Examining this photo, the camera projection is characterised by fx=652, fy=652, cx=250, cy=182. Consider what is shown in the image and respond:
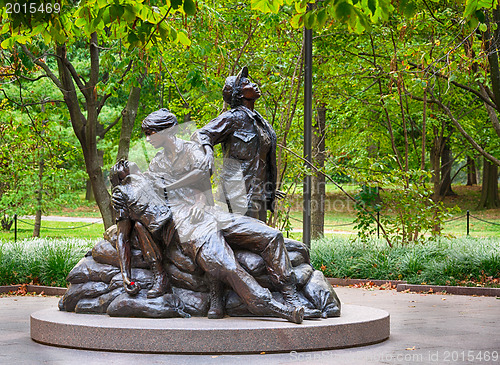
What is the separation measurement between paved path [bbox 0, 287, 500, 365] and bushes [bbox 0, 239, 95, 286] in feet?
7.77

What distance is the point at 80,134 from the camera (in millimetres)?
13664

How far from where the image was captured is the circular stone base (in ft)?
18.8

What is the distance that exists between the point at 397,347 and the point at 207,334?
72.0 inches

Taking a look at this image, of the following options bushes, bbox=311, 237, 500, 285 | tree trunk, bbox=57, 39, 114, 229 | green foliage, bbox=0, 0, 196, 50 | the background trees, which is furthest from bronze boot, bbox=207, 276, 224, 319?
tree trunk, bbox=57, 39, 114, 229

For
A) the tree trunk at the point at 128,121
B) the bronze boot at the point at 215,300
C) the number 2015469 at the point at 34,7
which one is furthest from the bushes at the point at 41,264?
the number 2015469 at the point at 34,7

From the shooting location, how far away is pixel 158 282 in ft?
22.0

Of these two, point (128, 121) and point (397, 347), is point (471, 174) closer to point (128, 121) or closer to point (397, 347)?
point (128, 121)

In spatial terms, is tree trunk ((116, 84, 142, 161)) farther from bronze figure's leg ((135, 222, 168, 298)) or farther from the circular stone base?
the circular stone base

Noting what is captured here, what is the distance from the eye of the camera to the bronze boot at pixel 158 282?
6.62 meters

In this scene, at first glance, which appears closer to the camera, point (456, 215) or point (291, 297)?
point (291, 297)

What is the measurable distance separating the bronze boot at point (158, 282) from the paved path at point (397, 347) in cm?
95

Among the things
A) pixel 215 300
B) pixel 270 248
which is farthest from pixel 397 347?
pixel 215 300

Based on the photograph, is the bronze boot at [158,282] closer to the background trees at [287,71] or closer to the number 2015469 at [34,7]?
the number 2015469 at [34,7]

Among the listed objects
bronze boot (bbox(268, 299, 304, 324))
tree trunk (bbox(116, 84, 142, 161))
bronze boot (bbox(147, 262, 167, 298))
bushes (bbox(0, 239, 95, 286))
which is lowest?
bushes (bbox(0, 239, 95, 286))
